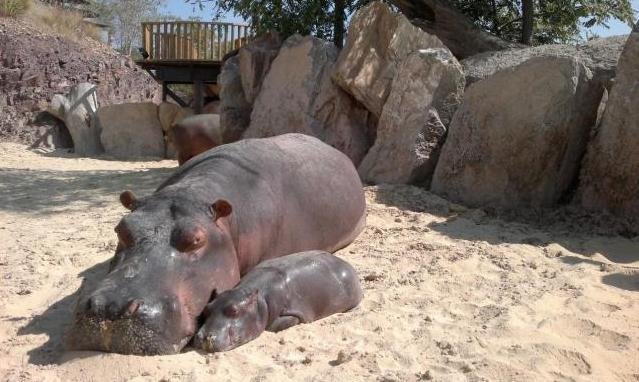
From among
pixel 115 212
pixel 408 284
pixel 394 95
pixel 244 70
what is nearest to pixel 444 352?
pixel 408 284

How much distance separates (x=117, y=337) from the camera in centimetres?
289

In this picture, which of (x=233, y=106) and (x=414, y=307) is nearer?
(x=414, y=307)

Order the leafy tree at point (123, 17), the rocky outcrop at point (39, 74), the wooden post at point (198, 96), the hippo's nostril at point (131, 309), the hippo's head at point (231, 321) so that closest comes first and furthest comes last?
1. the hippo's nostril at point (131, 309)
2. the hippo's head at point (231, 321)
3. the wooden post at point (198, 96)
4. the rocky outcrop at point (39, 74)
5. the leafy tree at point (123, 17)

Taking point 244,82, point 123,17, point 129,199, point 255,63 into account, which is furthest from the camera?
point 123,17

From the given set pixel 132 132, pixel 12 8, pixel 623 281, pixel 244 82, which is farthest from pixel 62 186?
pixel 12 8

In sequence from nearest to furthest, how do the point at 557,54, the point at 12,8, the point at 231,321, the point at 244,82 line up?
1. the point at 231,321
2. the point at 557,54
3. the point at 244,82
4. the point at 12,8

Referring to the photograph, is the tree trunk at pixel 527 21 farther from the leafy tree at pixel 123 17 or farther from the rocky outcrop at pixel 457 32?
the leafy tree at pixel 123 17

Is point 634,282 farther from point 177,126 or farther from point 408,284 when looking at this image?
point 177,126

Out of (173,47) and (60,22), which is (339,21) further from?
(60,22)

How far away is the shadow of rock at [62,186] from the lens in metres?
7.06

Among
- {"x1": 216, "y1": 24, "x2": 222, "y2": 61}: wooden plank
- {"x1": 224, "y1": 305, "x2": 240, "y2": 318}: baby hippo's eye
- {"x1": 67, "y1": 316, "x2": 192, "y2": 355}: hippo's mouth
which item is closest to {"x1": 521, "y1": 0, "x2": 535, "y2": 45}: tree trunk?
{"x1": 216, "y1": 24, "x2": 222, "y2": 61}: wooden plank

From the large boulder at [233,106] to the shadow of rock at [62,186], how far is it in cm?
116

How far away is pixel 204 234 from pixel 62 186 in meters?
5.80

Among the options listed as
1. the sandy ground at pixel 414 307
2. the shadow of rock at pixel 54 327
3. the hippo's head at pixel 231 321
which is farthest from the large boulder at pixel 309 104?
the hippo's head at pixel 231 321
